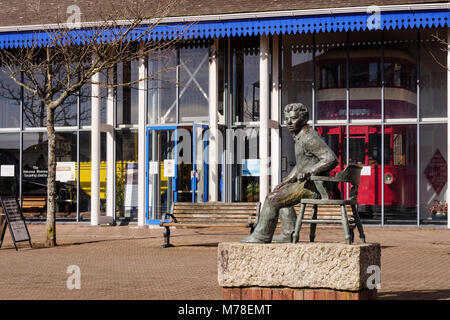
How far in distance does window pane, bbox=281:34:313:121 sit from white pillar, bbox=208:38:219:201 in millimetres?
1796

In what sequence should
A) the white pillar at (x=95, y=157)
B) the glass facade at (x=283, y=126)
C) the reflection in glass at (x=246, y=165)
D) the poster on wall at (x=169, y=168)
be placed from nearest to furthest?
the glass facade at (x=283, y=126)
the poster on wall at (x=169, y=168)
the reflection in glass at (x=246, y=165)
the white pillar at (x=95, y=157)

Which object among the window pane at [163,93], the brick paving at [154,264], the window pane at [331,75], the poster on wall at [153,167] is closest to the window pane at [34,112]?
the window pane at [163,93]

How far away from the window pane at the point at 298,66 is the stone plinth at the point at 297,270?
13.4 metres

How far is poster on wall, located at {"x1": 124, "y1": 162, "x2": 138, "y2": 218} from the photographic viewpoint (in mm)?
21562

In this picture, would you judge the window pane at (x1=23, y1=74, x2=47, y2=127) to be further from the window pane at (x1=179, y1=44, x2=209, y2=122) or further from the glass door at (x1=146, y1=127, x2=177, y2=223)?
the window pane at (x1=179, y1=44, x2=209, y2=122)

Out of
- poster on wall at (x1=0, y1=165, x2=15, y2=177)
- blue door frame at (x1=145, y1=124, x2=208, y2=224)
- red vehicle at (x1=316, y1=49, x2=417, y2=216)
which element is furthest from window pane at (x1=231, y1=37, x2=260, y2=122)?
poster on wall at (x1=0, y1=165, x2=15, y2=177)

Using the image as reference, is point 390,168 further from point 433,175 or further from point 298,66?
point 298,66

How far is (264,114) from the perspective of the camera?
20.4 m

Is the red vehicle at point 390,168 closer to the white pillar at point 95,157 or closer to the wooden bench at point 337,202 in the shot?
the white pillar at point 95,157

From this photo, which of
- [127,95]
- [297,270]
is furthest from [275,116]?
[297,270]

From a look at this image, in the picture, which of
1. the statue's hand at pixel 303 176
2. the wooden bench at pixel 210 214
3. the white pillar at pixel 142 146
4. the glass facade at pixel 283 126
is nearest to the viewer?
the statue's hand at pixel 303 176

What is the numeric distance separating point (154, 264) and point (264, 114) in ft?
28.8

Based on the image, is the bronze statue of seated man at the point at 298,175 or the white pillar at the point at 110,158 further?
the white pillar at the point at 110,158

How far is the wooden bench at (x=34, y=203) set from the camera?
22328mm
